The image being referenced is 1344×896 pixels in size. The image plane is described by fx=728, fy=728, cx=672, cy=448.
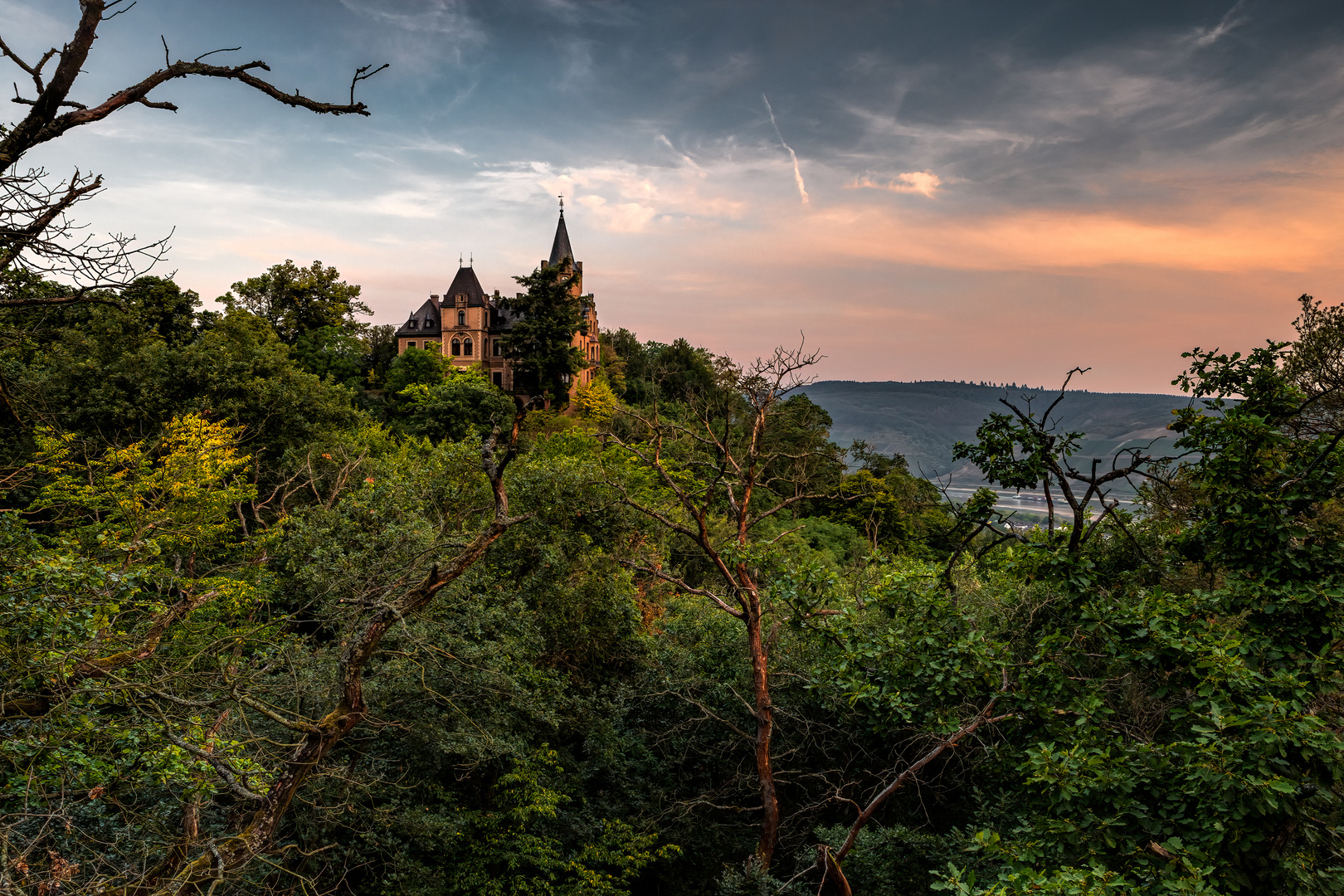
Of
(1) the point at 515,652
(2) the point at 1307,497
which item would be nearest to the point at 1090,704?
(2) the point at 1307,497

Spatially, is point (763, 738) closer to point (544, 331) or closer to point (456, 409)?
point (456, 409)

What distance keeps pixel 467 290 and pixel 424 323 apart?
4621mm

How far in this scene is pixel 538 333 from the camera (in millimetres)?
38625

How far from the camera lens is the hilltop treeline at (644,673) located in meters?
5.41

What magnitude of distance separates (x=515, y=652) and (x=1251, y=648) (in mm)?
9047

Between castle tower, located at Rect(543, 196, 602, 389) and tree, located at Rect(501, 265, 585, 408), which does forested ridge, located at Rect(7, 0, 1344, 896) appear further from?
castle tower, located at Rect(543, 196, 602, 389)

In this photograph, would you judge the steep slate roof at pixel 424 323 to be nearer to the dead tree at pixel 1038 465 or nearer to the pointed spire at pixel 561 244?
the pointed spire at pixel 561 244

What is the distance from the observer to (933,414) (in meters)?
130

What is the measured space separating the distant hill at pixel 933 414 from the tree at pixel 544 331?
21.3 meters

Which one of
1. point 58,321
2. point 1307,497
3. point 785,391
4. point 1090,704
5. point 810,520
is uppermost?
point 58,321

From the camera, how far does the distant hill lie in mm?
61375

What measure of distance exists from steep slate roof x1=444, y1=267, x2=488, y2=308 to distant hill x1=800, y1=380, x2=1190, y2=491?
2617 centimetres

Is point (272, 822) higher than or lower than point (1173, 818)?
lower

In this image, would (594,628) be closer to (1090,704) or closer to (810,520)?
(1090,704)
